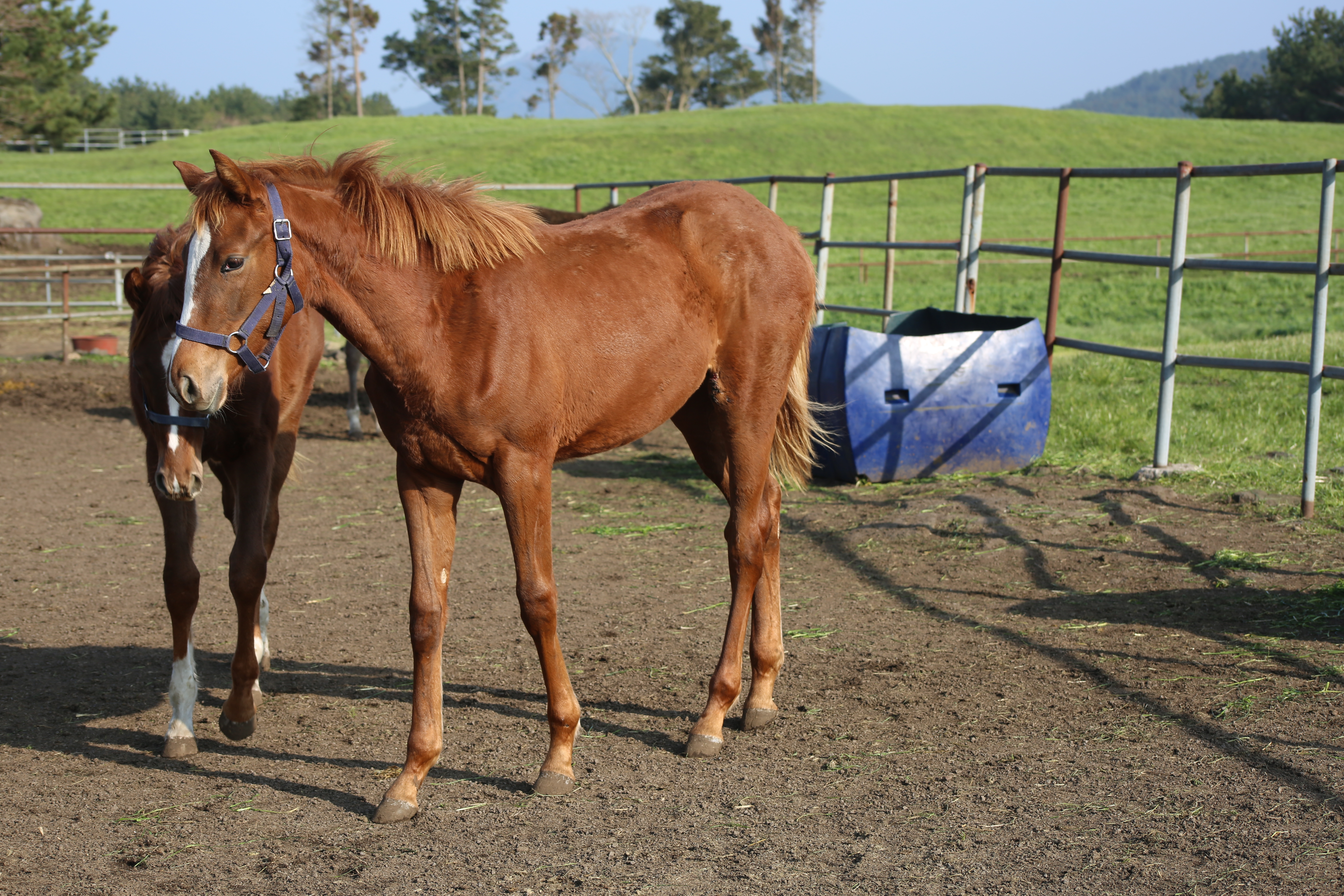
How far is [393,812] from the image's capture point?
3.05m

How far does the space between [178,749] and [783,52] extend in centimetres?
8439

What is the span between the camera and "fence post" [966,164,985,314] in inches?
323

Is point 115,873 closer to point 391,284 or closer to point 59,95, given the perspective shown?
point 391,284

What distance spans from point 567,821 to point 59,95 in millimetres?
44927

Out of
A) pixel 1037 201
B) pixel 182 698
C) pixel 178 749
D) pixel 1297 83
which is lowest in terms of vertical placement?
pixel 178 749

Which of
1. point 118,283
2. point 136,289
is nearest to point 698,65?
point 118,283

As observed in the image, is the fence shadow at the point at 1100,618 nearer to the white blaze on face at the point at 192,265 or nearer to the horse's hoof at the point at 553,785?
the horse's hoof at the point at 553,785

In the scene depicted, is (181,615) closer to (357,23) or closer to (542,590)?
(542,590)

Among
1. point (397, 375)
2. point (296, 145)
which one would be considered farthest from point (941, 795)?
point (296, 145)

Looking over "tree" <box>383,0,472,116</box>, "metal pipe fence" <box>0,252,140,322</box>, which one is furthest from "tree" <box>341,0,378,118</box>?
"metal pipe fence" <box>0,252,140,322</box>

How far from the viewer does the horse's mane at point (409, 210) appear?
305 cm

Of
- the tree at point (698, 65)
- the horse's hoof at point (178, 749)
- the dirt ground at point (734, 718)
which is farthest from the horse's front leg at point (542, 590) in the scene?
the tree at point (698, 65)

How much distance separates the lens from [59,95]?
3938cm

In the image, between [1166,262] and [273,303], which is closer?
[273,303]
